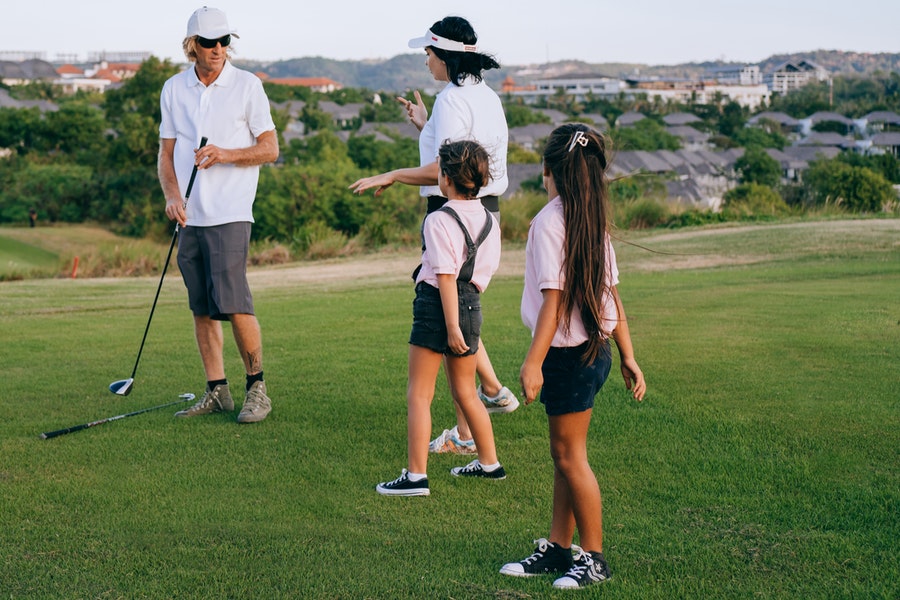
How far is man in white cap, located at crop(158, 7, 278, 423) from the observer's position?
21.8 feet

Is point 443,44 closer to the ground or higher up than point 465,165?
higher up

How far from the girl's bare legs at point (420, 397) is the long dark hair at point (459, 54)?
1462mm

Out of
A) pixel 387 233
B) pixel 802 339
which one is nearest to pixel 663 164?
pixel 387 233

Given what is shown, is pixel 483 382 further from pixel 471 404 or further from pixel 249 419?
pixel 249 419

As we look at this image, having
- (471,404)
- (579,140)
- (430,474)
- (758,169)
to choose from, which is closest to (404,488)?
(430,474)

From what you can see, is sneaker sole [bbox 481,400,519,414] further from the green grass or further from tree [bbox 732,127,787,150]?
tree [bbox 732,127,787,150]

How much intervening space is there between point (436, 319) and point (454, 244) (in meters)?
0.38

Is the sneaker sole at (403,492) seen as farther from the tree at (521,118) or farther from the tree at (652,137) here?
the tree at (521,118)

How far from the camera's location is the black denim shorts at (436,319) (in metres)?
5.10

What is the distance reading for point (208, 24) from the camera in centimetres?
654

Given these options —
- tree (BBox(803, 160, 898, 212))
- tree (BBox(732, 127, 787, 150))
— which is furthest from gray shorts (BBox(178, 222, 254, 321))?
tree (BBox(732, 127, 787, 150))

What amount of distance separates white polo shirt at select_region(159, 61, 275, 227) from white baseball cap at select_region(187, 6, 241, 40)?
11.1 inches

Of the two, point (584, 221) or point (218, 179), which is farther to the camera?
point (218, 179)

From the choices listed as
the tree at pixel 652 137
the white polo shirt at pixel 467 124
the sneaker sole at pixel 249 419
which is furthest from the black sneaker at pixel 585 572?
the tree at pixel 652 137
